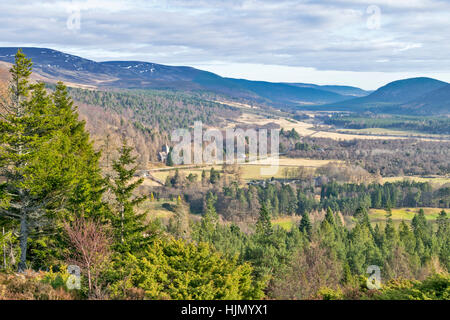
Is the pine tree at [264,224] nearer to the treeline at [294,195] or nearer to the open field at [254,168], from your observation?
the treeline at [294,195]

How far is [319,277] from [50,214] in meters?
→ 19.6

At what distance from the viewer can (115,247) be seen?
2270 centimetres

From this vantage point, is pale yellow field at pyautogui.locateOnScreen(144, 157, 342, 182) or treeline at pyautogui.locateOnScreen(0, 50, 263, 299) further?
pale yellow field at pyautogui.locateOnScreen(144, 157, 342, 182)

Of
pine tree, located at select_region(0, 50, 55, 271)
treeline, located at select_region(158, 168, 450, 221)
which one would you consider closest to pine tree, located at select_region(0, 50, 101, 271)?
pine tree, located at select_region(0, 50, 55, 271)

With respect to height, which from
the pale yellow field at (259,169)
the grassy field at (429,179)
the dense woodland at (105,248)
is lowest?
the grassy field at (429,179)

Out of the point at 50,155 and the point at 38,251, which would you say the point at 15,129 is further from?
the point at 38,251

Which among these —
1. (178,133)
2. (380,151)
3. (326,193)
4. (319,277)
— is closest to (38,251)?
(319,277)

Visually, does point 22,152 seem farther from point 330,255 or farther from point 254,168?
point 254,168

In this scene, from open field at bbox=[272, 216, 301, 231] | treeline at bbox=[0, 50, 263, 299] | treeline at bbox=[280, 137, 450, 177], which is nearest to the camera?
treeline at bbox=[0, 50, 263, 299]

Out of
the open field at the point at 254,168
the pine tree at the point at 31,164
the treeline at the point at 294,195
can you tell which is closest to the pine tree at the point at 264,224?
the treeline at the point at 294,195

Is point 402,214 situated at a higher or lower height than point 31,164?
lower

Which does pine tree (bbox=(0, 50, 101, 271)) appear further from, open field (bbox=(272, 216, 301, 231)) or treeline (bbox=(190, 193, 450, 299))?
open field (bbox=(272, 216, 301, 231))

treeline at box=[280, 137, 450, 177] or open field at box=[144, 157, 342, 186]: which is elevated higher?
treeline at box=[280, 137, 450, 177]

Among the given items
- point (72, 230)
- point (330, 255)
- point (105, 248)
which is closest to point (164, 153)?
point (330, 255)
